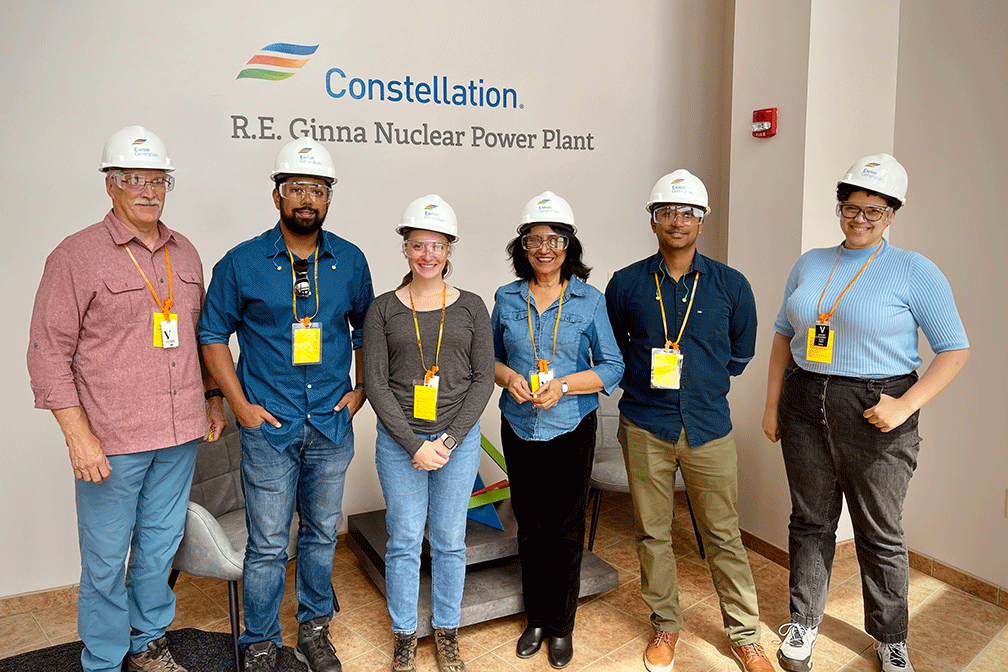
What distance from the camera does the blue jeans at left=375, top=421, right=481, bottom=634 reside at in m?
2.62

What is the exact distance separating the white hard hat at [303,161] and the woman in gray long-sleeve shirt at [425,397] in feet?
1.14

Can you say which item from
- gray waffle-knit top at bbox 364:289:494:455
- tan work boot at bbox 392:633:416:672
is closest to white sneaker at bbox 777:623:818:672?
tan work boot at bbox 392:633:416:672

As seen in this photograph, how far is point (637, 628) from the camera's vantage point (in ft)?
10.4

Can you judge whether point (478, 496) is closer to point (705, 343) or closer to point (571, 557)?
point (571, 557)

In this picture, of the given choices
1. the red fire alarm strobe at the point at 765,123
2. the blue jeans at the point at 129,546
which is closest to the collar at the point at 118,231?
the blue jeans at the point at 129,546

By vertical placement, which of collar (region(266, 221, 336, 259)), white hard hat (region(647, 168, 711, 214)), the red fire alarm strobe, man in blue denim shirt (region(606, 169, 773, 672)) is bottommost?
man in blue denim shirt (region(606, 169, 773, 672))

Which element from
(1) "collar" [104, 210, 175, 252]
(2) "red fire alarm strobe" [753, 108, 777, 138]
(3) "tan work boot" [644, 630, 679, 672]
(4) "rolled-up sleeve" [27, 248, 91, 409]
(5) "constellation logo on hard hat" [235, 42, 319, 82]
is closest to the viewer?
(4) "rolled-up sleeve" [27, 248, 91, 409]

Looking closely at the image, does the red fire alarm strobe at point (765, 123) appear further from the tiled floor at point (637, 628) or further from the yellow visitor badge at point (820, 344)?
the tiled floor at point (637, 628)

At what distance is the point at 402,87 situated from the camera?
3844mm

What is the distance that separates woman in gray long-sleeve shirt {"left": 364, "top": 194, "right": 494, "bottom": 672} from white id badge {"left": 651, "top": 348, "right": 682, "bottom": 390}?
2.01ft

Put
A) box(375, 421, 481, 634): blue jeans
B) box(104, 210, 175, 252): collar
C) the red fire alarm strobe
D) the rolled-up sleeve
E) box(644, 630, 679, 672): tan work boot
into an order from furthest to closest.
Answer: the red fire alarm strobe → box(644, 630, 679, 672): tan work boot → box(375, 421, 481, 634): blue jeans → box(104, 210, 175, 252): collar → the rolled-up sleeve

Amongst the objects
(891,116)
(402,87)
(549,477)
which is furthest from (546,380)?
(891,116)

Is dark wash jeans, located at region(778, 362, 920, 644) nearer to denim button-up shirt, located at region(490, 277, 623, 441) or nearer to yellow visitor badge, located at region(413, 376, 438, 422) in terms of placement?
denim button-up shirt, located at region(490, 277, 623, 441)

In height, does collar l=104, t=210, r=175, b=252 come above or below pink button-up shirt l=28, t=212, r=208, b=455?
above
